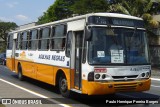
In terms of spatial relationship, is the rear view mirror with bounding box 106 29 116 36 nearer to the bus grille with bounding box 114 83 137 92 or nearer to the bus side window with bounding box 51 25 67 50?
the bus grille with bounding box 114 83 137 92

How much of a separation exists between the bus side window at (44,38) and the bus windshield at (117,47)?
435cm

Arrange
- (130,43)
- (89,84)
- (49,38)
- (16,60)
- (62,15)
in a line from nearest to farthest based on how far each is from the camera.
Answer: (89,84), (130,43), (49,38), (16,60), (62,15)

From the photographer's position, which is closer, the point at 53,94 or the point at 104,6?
the point at 53,94

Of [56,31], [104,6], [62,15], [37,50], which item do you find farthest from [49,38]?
[62,15]

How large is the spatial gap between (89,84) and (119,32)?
194 centimetres

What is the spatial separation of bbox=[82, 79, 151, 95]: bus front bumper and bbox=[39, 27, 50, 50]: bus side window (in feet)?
14.8

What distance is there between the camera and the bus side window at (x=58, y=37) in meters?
13.0

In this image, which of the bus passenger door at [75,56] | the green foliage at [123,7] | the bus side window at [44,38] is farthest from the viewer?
the green foliage at [123,7]

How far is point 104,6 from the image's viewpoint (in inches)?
1460

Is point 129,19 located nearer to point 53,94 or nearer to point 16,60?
point 53,94

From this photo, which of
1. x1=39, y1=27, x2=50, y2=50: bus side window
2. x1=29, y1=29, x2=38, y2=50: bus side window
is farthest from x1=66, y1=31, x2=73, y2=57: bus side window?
x1=29, y1=29, x2=38, y2=50: bus side window

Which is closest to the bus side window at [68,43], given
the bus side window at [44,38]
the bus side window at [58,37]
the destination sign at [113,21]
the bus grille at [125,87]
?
the bus side window at [58,37]

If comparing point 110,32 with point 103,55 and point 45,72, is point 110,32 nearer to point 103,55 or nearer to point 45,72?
point 103,55

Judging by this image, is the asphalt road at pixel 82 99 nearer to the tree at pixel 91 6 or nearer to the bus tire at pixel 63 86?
the bus tire at pixel 63 86
